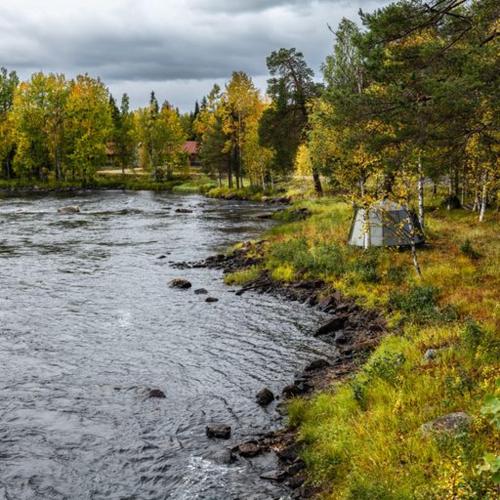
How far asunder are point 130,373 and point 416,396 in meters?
9.02

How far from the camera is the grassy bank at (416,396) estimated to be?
888 cm

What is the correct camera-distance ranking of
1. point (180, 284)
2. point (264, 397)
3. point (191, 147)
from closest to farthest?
point (264, 397) < point (180, 284) < point (191, 147)

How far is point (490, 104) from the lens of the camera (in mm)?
14852

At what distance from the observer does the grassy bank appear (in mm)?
8875

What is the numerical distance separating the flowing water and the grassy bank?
A: 5.36ft

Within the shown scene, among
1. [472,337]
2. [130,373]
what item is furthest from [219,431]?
[472,337]

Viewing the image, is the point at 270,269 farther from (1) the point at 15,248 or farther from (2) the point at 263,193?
(2) the point at 263,193

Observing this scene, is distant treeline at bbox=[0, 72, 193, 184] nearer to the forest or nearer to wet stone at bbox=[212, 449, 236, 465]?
the forest

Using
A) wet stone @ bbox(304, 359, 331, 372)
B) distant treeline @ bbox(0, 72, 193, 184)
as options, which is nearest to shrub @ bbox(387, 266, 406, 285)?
wet stone @ bbox(304, 359, 331, 372)

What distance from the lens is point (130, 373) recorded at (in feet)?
55.7

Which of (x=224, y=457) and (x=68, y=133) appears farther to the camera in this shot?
(x=68, y=133)

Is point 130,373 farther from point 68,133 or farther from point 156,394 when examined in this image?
point 68,133

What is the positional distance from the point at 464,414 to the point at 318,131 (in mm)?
34705

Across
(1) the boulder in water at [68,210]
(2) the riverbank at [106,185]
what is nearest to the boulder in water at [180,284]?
(1) the boulder in water at [68,210]
